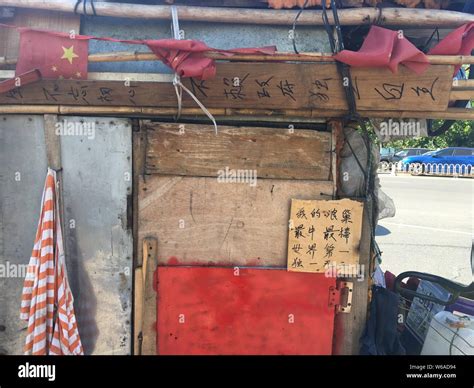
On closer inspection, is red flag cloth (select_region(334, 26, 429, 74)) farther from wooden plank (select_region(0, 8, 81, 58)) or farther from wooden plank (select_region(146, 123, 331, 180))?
wooden plank (select_region(0, 8, 81, 58))

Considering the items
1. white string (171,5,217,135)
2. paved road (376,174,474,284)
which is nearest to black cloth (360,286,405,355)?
white string (171,5,217,135)

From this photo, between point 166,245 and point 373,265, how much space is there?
170 cm

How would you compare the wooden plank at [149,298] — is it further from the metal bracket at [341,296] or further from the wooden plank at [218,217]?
the metal bracket at [341,296]

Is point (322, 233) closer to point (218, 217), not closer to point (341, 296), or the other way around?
point (341, 296)

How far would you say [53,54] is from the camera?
2564 mm

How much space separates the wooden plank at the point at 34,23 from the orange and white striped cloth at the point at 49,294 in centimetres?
99

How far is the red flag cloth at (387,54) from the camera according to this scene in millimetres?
2455

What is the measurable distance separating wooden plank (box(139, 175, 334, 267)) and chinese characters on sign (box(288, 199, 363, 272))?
0.07 metres

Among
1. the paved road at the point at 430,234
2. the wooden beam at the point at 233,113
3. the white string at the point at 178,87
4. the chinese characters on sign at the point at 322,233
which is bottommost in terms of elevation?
the paved road at the point at 430,234

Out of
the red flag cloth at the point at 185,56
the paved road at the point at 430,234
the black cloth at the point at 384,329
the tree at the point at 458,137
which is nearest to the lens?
the red flag cloth at the point at 185,56

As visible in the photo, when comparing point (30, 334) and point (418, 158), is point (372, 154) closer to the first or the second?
point (30, 334)

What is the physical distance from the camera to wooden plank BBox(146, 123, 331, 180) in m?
2.71

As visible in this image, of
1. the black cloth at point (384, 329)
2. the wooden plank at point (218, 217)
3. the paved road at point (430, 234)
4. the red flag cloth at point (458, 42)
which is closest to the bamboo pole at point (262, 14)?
the red flag cloth at point (458, 42)

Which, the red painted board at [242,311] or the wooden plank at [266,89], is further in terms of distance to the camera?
the red painted board at [242,311]
